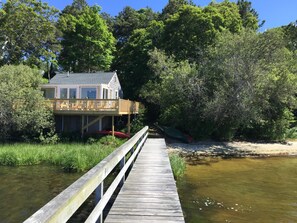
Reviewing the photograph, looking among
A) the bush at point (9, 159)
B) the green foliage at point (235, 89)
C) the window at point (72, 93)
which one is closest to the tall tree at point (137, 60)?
the window at point (72, 93)

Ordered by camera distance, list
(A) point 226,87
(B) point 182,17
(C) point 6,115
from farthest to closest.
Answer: (B) point 182,17, (A) point 226,87, (C) point 6,115

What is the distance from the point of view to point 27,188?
11328mm

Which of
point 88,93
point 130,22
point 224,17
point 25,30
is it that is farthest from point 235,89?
point 130,22

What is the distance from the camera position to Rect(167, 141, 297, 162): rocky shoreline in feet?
66.4

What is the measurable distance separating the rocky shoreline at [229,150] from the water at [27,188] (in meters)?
7.92

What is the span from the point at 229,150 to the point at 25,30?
23366 millimetres

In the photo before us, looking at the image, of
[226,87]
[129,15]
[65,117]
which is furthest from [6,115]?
[129,15]

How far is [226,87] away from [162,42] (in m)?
14.2

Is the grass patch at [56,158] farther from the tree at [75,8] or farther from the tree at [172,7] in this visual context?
the tree at [75,8]

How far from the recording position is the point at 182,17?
33219 millimetres

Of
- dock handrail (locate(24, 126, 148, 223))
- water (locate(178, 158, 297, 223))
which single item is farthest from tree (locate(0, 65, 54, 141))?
dock handrail (locate(24, 126, 148, 223))

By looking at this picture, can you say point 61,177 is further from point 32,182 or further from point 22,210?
point 22,210

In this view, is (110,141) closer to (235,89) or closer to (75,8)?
(235,89)

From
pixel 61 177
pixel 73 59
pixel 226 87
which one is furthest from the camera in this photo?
pixel 73 59
